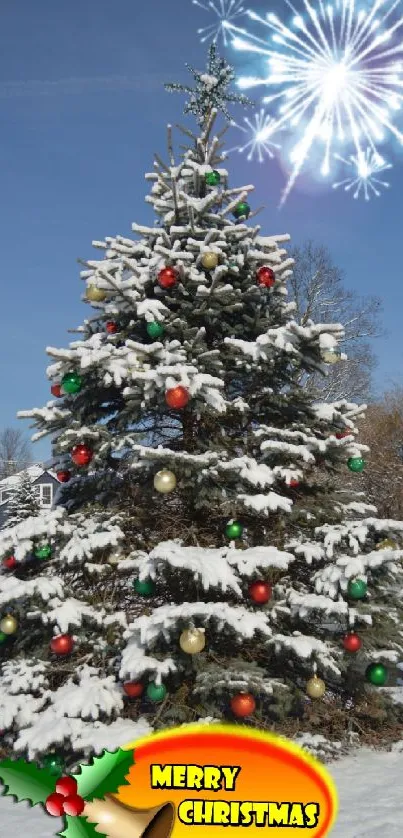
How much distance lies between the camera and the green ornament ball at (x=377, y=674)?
263 inches

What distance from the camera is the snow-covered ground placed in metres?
4.86

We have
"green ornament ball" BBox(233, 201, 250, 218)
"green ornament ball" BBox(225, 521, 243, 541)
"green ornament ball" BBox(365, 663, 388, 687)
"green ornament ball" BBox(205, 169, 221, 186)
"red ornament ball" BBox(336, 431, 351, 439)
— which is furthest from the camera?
"green ornament ball" BBox(233, 201, 250, 218)

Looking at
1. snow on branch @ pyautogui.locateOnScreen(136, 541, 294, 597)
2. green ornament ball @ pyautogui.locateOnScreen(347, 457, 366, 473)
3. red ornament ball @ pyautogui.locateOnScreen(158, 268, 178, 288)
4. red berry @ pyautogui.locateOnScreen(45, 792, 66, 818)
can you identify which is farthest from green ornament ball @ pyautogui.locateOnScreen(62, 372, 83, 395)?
red berry @ pyautogui.locateOnScreen(45, 792, 66, 818)

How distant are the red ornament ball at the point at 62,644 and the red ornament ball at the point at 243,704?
1621 mm

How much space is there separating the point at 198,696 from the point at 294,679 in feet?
3.66

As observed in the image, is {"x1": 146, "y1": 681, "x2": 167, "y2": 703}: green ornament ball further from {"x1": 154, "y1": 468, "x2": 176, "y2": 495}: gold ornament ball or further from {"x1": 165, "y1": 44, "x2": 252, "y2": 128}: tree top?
{"x1": 165, "y1": 44, "x2": 252, "y2": 128}: tree top

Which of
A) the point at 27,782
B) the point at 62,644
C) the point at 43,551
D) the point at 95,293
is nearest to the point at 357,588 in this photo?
the point at 62,644

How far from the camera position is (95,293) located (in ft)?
24.1

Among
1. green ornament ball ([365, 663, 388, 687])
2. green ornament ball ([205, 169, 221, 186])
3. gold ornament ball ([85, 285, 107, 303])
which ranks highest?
green ornament ball ([205, 169, 221, 186])

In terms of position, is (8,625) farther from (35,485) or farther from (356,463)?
(35,485)

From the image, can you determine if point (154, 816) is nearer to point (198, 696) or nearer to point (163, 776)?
point (163, 776)

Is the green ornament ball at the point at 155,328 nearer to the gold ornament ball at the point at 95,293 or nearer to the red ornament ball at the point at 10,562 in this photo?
the gold ornament ball at the point at 95,293

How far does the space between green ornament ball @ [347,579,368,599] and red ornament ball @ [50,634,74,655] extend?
2.74m

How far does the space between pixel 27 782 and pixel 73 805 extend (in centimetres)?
90
